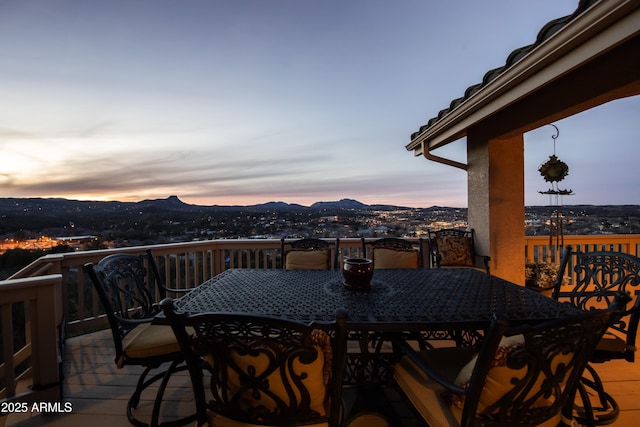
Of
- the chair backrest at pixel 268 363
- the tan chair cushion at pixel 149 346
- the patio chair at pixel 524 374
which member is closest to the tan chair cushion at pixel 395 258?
the patio chair at pixel 524 374

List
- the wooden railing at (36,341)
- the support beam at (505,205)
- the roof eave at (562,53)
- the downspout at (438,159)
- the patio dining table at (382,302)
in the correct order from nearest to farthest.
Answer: the patio dining table at (382,302), the roof eave at (562,53), the wooden railing at (36,341), the support beam at (505,205), the downspout at (438,159)

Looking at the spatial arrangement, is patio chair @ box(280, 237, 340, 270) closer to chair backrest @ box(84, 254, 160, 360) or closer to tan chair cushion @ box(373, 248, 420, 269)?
tan chair cushion @ box(373, 248, 420, 269)

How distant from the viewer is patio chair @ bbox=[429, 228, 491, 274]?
4.23 m

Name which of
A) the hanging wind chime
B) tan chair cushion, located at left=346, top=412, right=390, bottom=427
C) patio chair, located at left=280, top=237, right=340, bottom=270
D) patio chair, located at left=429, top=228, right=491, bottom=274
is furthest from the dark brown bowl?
the hanging wind chime

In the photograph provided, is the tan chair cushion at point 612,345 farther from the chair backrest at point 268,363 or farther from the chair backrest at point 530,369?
the chair backrest at point 268,363

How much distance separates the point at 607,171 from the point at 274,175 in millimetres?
7480

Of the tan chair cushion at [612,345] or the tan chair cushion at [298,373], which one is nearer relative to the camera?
the tan chair cushion at [298,373]

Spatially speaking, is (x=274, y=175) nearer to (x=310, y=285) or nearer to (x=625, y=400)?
(x=310, y=285)

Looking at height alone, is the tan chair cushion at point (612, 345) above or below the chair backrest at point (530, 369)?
below

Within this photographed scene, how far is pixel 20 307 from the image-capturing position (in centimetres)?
434

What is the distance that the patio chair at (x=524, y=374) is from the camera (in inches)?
40.9

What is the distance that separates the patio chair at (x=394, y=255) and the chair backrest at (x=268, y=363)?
2.13 meters

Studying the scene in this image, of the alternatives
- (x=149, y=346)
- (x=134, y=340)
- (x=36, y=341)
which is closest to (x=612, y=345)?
(x=149, y=346)

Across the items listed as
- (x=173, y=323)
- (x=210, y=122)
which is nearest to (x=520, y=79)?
(x=173, y=323)
